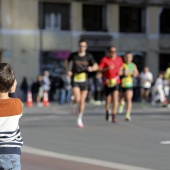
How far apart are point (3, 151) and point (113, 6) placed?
33.1 meters

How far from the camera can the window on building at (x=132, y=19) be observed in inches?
1500

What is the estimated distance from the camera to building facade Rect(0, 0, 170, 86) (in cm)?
3503

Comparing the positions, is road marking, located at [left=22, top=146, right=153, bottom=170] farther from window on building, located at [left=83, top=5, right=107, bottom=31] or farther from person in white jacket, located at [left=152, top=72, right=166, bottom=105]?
window on building, located at [left=83, top=5, right=107, bottom=31]

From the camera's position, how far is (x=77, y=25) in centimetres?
3647

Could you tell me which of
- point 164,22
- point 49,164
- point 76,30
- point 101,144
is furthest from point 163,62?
point 49,164

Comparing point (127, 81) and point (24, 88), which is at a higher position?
point (127, 81)

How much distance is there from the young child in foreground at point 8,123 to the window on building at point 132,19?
33.5 metres

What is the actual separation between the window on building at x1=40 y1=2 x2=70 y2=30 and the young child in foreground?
31420mm

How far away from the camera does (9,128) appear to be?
15.8 feet

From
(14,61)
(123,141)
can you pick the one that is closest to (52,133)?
(123,141)

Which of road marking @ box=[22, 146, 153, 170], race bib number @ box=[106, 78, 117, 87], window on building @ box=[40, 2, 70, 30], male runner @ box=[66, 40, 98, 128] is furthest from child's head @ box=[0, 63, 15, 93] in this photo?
window on building @ box=[40, 2, 70, 30]

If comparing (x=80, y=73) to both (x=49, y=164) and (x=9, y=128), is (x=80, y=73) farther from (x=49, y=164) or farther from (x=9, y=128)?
(x=9, y=128)

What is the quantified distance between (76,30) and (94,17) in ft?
6.53

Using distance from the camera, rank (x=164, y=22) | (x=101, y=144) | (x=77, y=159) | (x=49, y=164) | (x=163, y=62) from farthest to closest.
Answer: (x=164, y=22), (x=163, y=62), (x=101, y=144), (x=77, y=159), (x=49, y=164)
